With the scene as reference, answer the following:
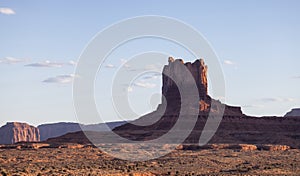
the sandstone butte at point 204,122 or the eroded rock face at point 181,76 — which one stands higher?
the eroded rock face at point 181,76

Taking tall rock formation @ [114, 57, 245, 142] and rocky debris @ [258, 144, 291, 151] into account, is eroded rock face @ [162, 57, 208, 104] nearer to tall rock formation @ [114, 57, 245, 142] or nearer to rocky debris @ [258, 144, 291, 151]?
tall rock formation @ [114, 57, 245, 142]

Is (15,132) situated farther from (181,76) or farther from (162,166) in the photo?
(162,166)

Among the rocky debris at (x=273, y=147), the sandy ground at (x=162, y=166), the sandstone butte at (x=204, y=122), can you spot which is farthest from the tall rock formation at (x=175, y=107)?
the sandy ground at (x=162, y=166)

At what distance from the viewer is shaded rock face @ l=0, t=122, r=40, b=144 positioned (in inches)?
7239

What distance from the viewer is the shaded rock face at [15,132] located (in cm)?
18388

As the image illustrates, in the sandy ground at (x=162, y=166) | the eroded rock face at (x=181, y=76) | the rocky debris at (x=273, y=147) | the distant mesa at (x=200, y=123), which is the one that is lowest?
the sandy ground at (x=162, y=166)

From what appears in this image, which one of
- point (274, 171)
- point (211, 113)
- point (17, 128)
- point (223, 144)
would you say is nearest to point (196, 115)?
point (211, 113)

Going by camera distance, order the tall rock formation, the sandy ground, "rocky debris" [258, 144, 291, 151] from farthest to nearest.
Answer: the tall rock formation < "rocky debris" [258, 144, 291, 151] < the sandy ground

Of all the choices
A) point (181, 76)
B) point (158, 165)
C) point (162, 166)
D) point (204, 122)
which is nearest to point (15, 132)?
point (181, 76)

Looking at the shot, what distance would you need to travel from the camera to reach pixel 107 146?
82375mm

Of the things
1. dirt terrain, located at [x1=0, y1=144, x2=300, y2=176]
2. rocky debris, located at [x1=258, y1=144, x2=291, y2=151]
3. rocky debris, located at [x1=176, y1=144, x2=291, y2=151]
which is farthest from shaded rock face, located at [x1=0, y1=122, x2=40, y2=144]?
rocky debris, located at [x1=258, y1=144, x2=291, y2=151]

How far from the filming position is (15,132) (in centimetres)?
18500

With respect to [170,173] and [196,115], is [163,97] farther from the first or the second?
[170,173]

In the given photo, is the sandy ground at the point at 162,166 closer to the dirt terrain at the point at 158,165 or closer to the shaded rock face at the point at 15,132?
the dirt terrain at the point at 158,165
